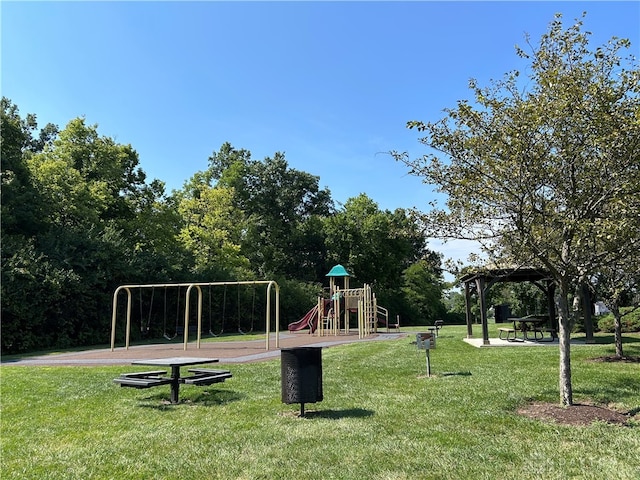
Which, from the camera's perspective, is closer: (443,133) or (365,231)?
(443,133)

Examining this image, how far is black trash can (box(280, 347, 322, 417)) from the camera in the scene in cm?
Result: 619

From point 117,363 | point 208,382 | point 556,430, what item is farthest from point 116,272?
point 556,430

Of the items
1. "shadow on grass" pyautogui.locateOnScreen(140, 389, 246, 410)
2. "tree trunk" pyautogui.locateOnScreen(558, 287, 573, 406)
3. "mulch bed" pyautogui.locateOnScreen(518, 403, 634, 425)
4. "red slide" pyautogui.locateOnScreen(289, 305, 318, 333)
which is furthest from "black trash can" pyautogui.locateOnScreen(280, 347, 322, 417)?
"red slide" pyautogui.locateOnScreen(289, 305, 318, 333)

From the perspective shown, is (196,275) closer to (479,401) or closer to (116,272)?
(116,272)

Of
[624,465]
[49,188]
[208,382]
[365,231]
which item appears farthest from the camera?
[365,231]

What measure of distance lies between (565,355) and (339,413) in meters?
2.98

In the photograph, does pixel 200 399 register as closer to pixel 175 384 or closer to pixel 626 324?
pixel 175 384

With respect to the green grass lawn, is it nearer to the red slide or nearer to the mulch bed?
the mulch bed

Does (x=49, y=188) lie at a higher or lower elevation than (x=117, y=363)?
higher

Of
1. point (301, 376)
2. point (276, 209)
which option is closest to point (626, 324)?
point (301, 376)

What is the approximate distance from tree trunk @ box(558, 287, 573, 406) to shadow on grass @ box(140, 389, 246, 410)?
4.49m

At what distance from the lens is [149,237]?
3159cm

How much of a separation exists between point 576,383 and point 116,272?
781 inches

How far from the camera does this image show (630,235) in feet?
19.7
